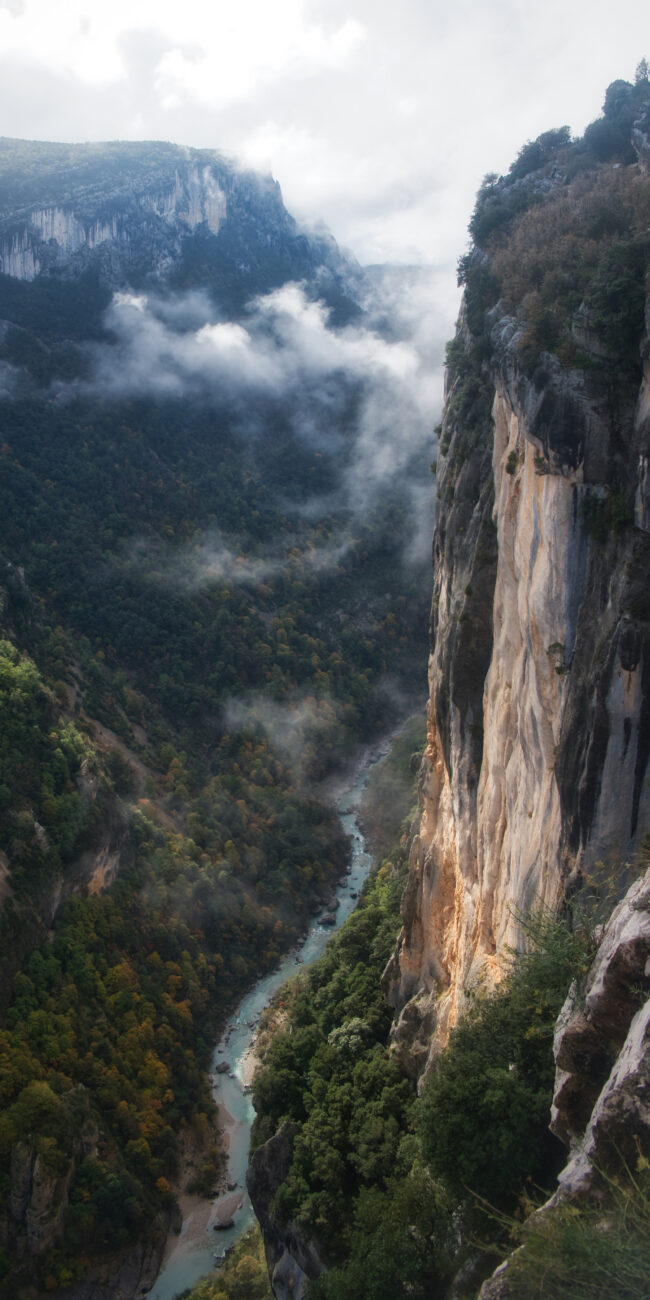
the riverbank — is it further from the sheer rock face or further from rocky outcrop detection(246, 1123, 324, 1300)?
the sheer rock face

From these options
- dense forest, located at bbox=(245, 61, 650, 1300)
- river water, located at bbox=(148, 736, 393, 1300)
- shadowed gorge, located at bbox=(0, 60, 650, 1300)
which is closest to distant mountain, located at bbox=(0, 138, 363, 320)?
shadowed gorge, located at bbox=(0, 60, 650, 1300)

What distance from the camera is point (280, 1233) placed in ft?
95.7

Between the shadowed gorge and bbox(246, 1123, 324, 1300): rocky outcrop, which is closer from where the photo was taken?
the shadowed gorge

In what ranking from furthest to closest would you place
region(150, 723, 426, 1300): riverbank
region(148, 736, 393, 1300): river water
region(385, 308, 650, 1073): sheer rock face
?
region(150, 723, 426, 1300): riverbank
region(148, 736, 393, 1300): river water
region(385, 308, 650, 1073): sheer rock face

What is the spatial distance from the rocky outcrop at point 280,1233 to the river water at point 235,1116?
1664 cm

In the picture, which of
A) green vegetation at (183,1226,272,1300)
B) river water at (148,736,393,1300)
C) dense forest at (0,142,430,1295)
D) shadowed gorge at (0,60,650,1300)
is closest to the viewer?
shadowed gorge at (0,60,650,1300)

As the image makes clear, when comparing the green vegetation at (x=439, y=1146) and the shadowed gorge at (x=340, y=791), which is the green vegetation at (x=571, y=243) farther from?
the green vegetation at (x=439, y=1146)

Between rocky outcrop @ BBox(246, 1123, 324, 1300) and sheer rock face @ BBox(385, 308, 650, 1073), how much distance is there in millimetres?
6569

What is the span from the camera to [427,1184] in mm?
21047

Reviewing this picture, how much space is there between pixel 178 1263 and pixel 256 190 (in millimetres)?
196810

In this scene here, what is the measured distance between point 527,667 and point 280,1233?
23.7m

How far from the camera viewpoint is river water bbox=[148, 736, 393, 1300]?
143 feet

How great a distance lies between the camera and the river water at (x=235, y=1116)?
1721 inches

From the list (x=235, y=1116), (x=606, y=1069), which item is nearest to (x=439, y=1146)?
(x=606, y=1069)
